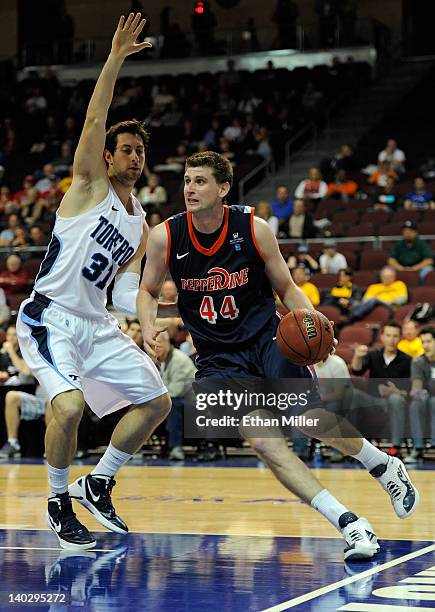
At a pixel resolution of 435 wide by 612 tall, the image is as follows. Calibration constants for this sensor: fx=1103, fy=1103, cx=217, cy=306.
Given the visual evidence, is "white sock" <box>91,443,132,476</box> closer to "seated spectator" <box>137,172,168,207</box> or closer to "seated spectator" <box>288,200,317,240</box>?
"seated spectator" <box>288,200,317,240</box>

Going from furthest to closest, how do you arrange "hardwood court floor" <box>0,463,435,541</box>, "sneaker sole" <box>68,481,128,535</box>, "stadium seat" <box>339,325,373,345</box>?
"stadium seat" <box>339,325,373,345</box> → "hardwood court floor" <box>0,463,435,541</box> → "sneaker sole" <box>68,481,128,535</box>

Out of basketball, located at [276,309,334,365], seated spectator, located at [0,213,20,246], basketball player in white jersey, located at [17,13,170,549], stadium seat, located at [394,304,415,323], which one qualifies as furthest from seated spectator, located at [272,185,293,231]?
basketball, located at [276,309,334,365]

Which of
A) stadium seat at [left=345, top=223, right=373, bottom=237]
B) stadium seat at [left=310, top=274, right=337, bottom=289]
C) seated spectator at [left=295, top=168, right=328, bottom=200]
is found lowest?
stadium seat at [left=310, top=274, right=337, bottom=289]

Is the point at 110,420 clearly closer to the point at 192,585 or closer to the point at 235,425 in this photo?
the point at 235,425

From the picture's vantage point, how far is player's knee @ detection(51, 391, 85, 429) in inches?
216

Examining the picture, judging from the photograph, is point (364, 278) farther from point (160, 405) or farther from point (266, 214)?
point (160, 405)

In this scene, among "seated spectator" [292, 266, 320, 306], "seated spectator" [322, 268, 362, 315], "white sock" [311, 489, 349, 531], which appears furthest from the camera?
"seated spectator" [292, 266, 320, 306]

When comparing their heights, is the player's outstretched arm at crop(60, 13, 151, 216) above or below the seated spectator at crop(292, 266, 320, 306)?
above

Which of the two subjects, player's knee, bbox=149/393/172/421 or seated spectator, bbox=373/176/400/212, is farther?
seated spectator, bbox=373/176/400/212

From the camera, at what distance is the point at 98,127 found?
5539 millimetres

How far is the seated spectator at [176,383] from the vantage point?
1130cm

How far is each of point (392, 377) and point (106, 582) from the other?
6.57m

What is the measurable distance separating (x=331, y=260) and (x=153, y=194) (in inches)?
170

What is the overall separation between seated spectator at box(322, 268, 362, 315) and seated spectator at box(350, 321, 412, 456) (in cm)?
180
